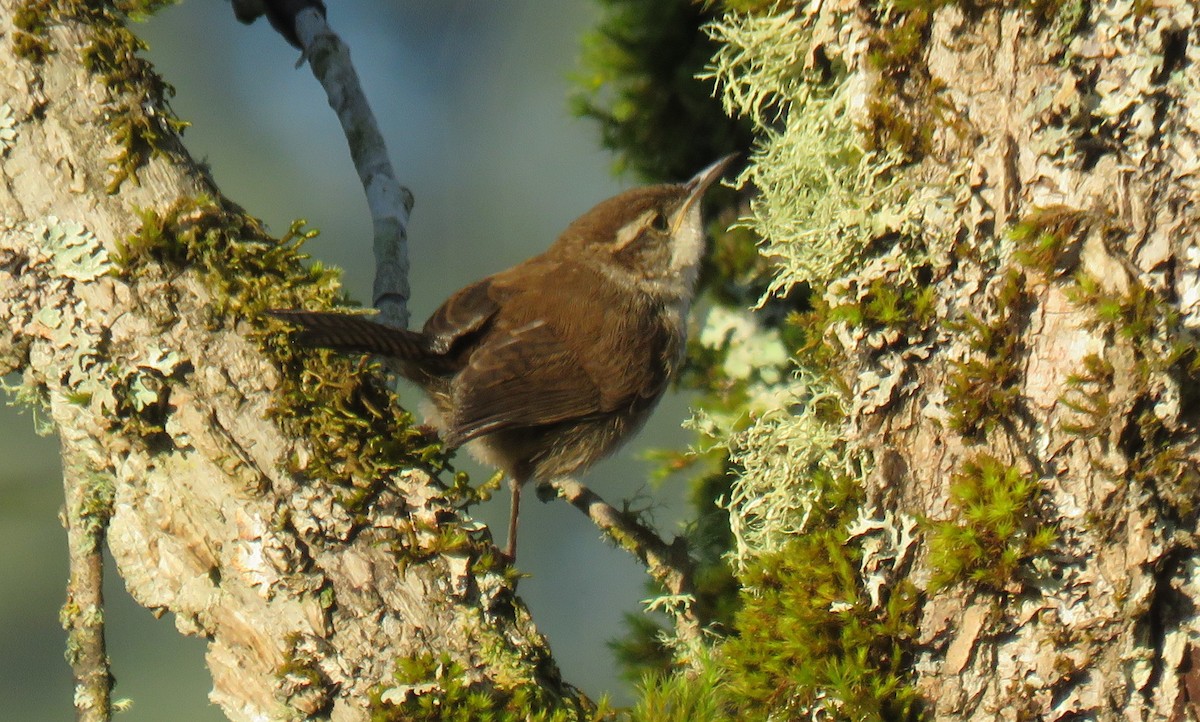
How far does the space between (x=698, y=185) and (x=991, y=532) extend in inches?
63.4

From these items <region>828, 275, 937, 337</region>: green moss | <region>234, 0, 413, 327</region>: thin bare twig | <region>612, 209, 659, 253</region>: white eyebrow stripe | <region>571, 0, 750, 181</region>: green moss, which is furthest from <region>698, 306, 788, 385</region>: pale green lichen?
<region>828, 275, 937, 337</region>: green moss

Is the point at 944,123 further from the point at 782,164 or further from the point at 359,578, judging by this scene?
the point at 359,578

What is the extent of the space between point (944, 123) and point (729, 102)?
63 cm

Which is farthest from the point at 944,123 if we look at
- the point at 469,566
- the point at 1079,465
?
the point at 469,566

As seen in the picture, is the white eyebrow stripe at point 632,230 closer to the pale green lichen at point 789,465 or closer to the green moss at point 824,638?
the pale green lichen at point 789,465

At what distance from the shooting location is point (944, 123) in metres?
1.85

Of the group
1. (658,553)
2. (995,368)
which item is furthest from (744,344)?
(995,368)

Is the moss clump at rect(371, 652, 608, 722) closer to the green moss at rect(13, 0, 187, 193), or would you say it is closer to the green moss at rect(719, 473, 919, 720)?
the green moss at rect(719, 473, 919, 720)

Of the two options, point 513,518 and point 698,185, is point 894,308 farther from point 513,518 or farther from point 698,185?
point 513,518

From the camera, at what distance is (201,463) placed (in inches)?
75.8

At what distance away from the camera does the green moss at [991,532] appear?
1.73 meters

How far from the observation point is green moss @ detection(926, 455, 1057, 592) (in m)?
1.73

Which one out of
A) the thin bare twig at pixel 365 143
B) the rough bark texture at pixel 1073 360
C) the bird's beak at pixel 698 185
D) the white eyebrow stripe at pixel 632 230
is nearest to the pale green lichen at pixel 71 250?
the thin bare twig at pixel 365 143

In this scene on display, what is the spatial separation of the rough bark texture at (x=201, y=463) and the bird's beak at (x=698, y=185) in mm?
1384
